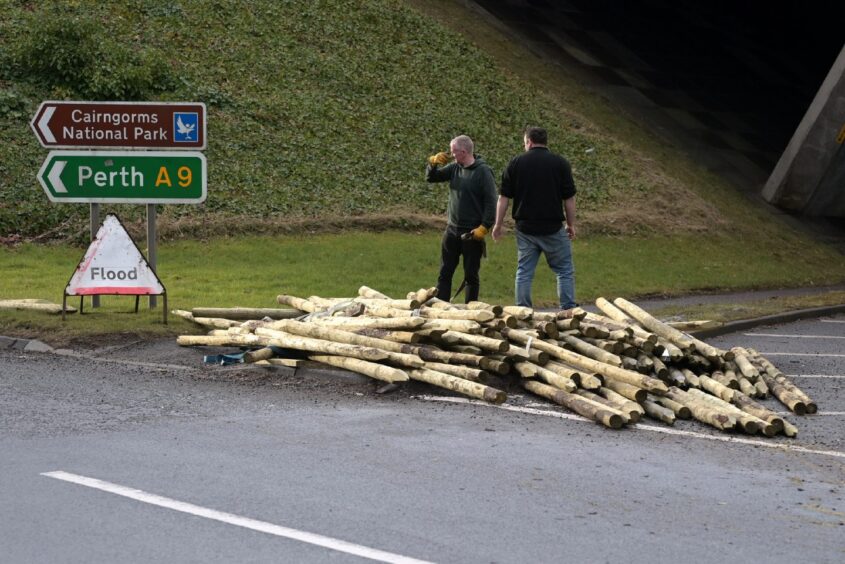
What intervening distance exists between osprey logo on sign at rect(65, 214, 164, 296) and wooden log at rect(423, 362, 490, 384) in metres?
4.32

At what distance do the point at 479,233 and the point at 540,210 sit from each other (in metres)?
0.96

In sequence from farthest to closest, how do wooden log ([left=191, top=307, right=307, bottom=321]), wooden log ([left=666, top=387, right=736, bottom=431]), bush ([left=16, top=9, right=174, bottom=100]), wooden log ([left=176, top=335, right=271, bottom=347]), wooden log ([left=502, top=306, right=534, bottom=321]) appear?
1. bush ([left=16, top=9, right=174, bottom=100])
2. wooden log ([left=191, top=307, right=307, bottom=321])
3. wooden log ([left=176, top=335, right=271, bottom=347])
4. wooden log ([left=502, top=306, right=534, bottom=321])
5. wooden log ([left=666, top=387, right=736, bottom=431])

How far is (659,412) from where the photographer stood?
916 cm

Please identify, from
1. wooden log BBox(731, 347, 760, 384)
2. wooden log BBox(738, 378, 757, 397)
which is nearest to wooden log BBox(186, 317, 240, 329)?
wooden log BBox(731, 347, 760, 384)

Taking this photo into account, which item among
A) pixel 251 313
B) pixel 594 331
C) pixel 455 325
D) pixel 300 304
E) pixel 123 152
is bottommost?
pixel 251 313

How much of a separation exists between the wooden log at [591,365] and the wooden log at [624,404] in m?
0.17

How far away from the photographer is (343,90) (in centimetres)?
2845

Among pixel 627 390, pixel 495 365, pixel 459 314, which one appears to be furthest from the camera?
pixel 459 314

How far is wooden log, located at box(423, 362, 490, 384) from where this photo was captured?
32.2ft

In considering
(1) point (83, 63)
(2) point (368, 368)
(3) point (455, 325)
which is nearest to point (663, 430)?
(3) point (455, 325)

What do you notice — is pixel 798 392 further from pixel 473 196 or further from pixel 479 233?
pixel 473 196

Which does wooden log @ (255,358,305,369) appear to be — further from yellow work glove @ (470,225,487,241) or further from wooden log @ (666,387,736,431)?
yellow work glove @ (470,225,487,241)

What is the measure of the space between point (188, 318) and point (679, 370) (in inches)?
217

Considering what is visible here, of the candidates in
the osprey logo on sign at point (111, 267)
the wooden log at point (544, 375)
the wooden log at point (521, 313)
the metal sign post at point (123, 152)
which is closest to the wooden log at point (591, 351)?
the wooden log at point (521, 313)
